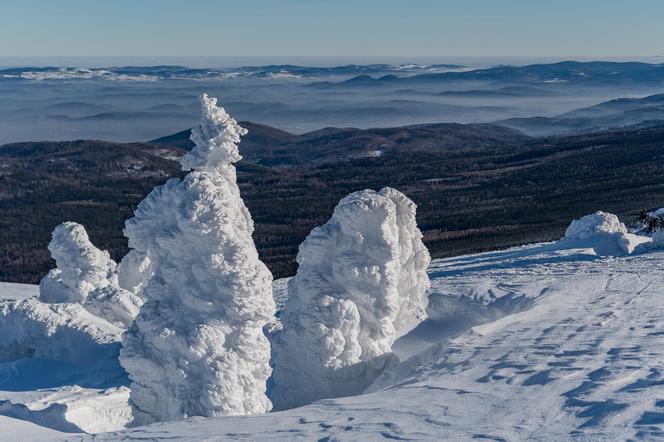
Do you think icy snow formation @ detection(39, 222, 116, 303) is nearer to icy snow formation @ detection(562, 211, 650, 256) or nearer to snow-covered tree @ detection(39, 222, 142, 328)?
snow-covered tree @ detection(39, 222, 142, 328)

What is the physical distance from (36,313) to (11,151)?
177257 millimetres

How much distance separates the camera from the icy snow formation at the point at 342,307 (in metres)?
19.7

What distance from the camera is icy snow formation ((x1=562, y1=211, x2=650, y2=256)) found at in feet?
107

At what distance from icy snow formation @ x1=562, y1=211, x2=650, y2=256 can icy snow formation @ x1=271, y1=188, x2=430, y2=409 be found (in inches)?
603

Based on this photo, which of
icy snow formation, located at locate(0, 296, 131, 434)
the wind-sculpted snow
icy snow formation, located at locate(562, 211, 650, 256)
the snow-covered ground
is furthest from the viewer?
icy snow formation, located at locate(562, 211, 650, 256)

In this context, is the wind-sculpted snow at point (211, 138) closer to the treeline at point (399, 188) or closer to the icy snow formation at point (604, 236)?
the icy snow formation at point (604, 236)

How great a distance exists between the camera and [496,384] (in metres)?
16.0

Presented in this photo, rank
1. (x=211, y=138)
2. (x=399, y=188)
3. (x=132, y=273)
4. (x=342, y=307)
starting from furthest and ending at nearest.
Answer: (x=399, y=188) → (x=132, y=273) → (x=342, y=307) → (x=211, y=138)

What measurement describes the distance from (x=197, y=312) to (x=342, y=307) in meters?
3.76

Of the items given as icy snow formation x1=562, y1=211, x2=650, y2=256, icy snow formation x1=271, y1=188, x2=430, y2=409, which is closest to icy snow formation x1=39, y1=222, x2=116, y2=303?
icy snow formation x1=271, y1=188, x2=430, y2=409

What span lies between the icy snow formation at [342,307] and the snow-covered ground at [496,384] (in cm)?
97

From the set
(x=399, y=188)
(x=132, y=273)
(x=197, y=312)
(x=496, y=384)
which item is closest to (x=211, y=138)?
(x=197, y=312)

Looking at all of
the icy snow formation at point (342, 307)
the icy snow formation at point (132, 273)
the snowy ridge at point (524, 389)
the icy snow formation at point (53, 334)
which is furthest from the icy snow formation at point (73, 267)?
the snowy ridge at point (524, 389)

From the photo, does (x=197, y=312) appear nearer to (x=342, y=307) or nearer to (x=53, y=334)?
(x=342, y=307)
